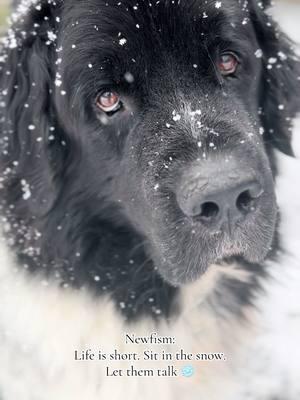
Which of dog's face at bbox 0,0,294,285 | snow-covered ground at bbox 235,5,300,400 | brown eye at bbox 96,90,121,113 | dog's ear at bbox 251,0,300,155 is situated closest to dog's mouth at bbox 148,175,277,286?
dog's face at bbox 0,0,294,285

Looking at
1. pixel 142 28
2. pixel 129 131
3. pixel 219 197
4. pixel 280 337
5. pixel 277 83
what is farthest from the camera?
pixel 280 337

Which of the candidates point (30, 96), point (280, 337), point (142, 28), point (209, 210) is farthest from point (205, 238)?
point (280, 337)

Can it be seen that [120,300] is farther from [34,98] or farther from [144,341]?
[34,98]

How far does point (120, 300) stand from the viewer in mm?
2281

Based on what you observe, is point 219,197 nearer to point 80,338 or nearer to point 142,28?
point 142,28

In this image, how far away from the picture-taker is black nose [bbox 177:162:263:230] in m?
1.62

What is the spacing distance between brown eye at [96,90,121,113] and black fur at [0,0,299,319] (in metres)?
0.03

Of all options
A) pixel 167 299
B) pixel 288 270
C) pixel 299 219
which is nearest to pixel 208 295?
pixel 167 299

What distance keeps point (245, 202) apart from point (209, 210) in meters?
0.13

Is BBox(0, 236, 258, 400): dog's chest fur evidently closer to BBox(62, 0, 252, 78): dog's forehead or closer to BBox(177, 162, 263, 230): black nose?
BBox(177, 162, 263, 230): black nose

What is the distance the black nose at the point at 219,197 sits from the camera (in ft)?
5.30

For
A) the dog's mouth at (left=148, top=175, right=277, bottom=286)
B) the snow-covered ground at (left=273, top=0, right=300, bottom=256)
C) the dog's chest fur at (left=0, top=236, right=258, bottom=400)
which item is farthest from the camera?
the snow-covered ground at (left=273, top=0, right=300, bottom=256)

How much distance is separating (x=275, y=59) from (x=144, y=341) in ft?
4.13

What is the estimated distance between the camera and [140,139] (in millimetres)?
1909
